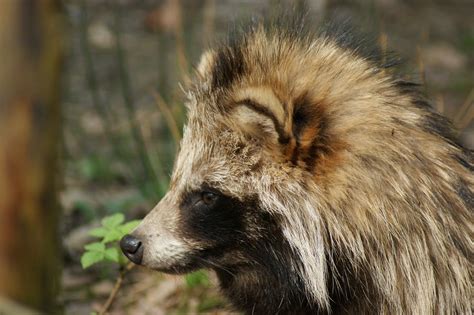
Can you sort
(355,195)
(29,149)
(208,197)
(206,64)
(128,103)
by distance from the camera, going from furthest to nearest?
1. (128,103)
2. (29,149)
3. (206,64)
4. (208,197)
5. (355,195)

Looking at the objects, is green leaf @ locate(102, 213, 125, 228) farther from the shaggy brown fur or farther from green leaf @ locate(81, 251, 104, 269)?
the shaggy brown fur

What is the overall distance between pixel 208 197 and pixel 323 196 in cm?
49

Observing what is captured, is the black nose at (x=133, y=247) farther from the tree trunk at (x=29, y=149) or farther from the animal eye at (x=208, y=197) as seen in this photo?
the tree trunk at (x=29, y=149)

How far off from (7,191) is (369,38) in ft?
6.13

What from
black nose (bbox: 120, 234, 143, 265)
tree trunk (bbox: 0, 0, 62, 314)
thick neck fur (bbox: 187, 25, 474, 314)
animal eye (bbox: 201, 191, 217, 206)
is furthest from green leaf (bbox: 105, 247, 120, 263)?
thick neck fur (bbox: 187, 25, 474, 314)

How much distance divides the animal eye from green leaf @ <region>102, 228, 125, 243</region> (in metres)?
0.53

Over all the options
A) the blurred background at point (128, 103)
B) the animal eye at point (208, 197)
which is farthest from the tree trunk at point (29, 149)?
the animal eye at point (208, 197)

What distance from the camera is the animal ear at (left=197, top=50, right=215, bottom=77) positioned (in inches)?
153

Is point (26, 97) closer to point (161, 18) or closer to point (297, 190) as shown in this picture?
point (297, 190)

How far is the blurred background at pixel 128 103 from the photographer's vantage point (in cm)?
432

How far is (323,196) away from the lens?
11.3ft

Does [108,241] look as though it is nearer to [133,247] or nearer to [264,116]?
[133,247]

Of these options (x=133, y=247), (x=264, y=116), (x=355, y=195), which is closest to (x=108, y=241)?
(x=133, y=247)

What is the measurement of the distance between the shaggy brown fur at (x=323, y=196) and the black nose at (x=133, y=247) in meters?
0.03
